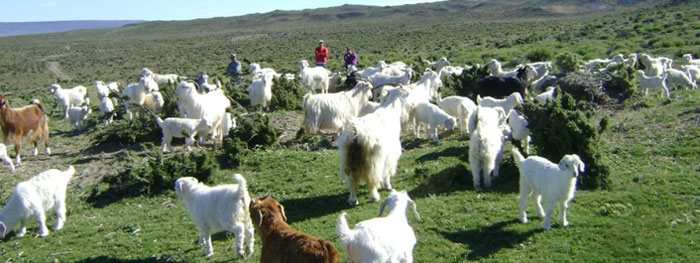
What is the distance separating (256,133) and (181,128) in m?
1.62

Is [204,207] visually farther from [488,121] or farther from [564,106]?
[564,106]

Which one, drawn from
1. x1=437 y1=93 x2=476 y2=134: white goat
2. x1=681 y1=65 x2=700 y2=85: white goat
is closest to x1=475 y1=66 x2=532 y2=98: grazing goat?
x1=437 y1=93 x2=476 y2=134: white goat

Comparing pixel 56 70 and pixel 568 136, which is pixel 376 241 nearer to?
pixel 568 136

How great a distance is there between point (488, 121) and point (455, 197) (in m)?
1.95

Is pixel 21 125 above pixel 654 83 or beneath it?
above

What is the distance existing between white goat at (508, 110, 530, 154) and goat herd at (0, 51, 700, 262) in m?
0.02

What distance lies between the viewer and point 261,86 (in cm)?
1658

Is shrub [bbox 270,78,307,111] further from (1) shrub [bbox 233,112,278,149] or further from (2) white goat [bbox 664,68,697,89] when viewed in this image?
(2) white goat [bbox 664,68,697,89]

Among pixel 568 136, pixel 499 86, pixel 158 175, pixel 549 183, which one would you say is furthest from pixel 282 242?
pixel 499 86

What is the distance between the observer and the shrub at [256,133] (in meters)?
12.0

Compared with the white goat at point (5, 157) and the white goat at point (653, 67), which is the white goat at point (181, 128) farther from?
the white goat at point (653, 67)

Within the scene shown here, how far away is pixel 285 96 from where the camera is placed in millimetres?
17234

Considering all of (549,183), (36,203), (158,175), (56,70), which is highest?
(549,183)

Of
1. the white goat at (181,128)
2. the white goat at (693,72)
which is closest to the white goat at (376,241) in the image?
the white goat at (181,128)
